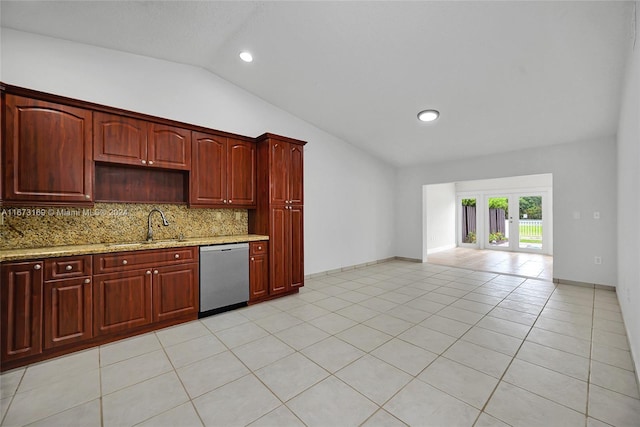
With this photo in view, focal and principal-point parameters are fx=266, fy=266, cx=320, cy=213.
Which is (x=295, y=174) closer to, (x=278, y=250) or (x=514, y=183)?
(x=278, y=250)

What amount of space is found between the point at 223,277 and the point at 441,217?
7333 mm

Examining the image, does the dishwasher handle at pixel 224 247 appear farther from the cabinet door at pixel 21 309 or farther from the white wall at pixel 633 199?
the white wall at pixel 633 199

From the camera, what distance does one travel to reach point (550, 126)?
4008mm

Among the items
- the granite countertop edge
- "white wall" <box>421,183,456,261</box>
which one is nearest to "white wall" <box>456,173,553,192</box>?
"white wall" <box>421,183,456,261</box>

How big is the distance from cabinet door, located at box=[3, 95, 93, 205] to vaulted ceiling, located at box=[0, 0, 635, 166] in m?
0.94

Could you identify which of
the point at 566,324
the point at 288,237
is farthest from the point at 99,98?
the point at 566,324

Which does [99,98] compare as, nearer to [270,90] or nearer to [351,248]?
Answer: [270,90]

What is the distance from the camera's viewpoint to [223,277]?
3297 millimetres

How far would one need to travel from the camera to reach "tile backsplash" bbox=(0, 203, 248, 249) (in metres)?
2.54

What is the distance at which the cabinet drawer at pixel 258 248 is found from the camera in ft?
11.8

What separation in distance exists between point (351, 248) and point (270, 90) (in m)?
3.42

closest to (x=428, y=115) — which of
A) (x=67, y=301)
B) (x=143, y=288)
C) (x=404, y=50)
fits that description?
(x=404, y=50)

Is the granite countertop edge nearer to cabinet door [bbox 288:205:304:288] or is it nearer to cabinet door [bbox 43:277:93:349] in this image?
cabinet door [bbox 43:277:93:349]

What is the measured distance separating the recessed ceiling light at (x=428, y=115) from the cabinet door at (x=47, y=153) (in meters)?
4.19
